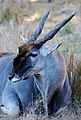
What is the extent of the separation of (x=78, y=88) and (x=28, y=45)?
52.8 inches

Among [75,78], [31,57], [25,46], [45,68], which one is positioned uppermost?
[25,46]

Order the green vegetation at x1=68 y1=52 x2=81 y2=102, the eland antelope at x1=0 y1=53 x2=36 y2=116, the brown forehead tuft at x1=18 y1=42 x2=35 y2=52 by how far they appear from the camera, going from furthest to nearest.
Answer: the green vegetation at x1=68 y1=52 x2=81 y2=102, the eland antelope at x1=0 y1=53 x2=36 y2=116, the brown forehead tuft at x1=18 y1=42 x2=35 y2=52

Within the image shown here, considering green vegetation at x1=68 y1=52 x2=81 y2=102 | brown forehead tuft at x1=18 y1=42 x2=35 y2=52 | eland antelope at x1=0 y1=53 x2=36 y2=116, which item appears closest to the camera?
brown forehead tuft at x1=18 y1=42 x2=35 y2=52

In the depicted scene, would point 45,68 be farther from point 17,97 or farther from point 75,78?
point 75,78

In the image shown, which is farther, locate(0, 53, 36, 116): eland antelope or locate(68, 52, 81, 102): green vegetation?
locate(68, 52, 81, 102): green vegetation

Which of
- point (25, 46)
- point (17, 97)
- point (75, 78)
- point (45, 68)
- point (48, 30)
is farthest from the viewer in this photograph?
point (48, 30)

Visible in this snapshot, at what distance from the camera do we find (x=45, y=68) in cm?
321

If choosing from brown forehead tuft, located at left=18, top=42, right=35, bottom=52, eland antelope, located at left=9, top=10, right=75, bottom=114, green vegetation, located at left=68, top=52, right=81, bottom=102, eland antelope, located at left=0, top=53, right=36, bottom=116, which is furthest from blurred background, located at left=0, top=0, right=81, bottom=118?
brown forehead tuft, located at left=18, top=42, right=35, bottom=52

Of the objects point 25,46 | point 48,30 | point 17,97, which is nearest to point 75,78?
point 17,97

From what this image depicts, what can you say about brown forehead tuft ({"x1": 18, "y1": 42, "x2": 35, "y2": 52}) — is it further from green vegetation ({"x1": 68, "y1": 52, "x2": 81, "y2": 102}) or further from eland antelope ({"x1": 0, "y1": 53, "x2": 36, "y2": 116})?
green vegetation ({"x1": 68, "y1": 52, "x2": 81, "y2": 102})

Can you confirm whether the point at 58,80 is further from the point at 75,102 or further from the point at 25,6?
the point at 25,6

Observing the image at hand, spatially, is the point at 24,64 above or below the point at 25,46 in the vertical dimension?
below

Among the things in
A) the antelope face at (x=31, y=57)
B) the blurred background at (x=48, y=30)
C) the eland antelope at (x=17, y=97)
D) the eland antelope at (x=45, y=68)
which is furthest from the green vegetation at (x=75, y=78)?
the antelope face at (x=31, y=57)

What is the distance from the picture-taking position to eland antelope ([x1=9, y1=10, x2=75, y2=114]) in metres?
3.04
